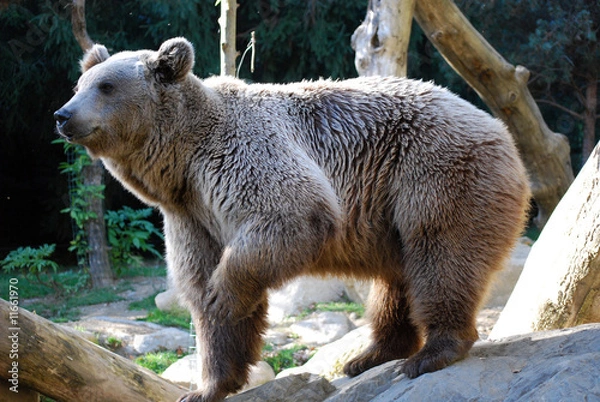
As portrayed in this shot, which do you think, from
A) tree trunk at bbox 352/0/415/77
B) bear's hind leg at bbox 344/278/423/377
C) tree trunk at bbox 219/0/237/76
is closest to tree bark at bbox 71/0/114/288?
tree trunk at bbox 352/0/415/77

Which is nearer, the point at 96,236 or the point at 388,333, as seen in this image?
the point at 388,333

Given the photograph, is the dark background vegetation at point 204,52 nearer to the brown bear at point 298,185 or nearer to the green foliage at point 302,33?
the green foliage at point 302,33

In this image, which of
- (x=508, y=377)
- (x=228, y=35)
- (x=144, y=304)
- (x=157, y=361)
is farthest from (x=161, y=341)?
(x=508, y=377)

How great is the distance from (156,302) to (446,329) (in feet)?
20.0

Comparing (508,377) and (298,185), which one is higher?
(298,185)

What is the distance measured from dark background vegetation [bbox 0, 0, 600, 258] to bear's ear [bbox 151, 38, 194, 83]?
727 cm

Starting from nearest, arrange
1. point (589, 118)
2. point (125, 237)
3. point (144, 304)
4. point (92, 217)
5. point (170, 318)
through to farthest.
Result: point (170, 318) < point (144, 304) < point (92, 217) < point (125, 237) < point (589, 118)

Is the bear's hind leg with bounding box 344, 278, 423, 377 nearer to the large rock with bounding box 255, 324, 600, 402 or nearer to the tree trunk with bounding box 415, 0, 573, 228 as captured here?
the large rock with bounding box 255, 324, 600, 402

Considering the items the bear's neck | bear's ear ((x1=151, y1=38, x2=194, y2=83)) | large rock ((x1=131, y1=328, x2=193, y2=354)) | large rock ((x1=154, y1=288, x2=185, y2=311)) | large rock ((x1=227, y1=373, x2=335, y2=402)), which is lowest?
large rock ((x1=154, y1=288, x2=185, y2=311))

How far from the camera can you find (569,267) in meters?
5.18

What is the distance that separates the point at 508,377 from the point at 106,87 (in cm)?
295

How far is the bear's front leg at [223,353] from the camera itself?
4.61 metres

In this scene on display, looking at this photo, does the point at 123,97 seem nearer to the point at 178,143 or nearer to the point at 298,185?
the point at 178,143

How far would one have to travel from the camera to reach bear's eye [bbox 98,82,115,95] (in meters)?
4.46
